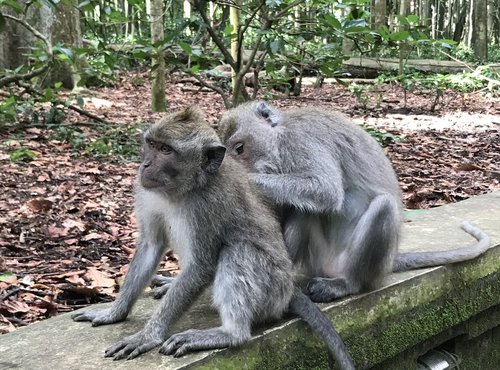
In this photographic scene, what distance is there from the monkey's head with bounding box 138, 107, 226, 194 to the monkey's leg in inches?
35.1

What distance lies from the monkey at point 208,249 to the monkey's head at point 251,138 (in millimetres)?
445

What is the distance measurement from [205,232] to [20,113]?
24.1ft

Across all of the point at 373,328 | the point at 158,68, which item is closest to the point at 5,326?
the point at 373,328

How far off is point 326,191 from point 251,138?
47 centimetres

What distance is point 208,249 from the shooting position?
9.22 feet

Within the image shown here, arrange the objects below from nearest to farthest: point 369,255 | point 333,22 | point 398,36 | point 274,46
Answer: point 369,255
point 333,22
point 274,46
point 398,36

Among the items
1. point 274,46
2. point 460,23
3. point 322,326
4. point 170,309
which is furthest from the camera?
point 460,23

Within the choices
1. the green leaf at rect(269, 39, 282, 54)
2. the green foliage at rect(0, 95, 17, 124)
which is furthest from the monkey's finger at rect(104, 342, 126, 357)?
the green foliage at rect(0, 95, 17, 124)

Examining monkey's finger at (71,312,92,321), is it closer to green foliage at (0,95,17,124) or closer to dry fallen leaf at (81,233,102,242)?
dry fallen leaf at (81,233,102,242)

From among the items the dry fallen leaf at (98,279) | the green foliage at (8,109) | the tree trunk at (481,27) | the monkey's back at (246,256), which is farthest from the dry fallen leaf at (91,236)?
the tree trunk at (481,27)

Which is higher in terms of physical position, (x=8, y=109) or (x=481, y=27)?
(x=481, y=27)

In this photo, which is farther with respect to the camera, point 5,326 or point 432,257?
point 432,257

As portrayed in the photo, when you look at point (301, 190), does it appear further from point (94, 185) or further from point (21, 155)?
point (21, 155)

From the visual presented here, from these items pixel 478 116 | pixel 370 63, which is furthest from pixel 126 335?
pixel 370 63
